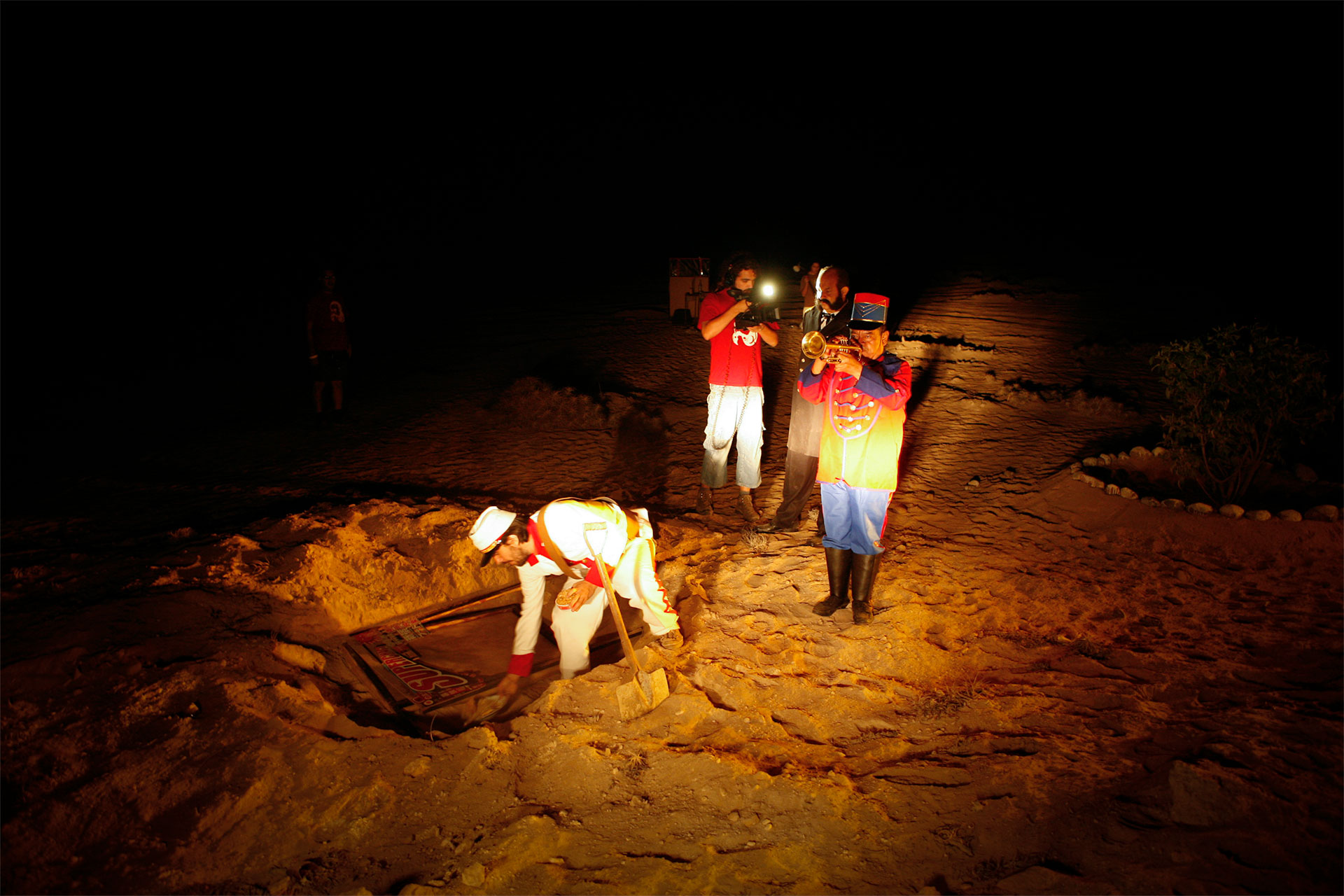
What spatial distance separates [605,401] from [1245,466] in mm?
5853

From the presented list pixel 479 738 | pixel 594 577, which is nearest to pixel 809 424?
pixel 594 577

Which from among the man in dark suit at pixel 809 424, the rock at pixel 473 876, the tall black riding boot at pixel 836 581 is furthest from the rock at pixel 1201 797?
the rock at pixel 473 876

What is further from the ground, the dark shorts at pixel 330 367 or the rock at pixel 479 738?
the dark shorts at pixel 330 367

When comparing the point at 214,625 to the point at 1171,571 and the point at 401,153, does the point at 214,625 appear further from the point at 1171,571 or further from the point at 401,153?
the point at 401,153

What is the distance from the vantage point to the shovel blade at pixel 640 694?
11.2ft

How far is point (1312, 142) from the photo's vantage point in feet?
63.4

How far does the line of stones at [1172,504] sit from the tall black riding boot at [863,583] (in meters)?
2.45

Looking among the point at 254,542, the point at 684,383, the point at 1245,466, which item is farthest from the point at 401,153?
the point at 1245,466

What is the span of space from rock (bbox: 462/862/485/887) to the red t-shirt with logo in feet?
10.7

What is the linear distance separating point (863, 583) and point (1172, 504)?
263cm

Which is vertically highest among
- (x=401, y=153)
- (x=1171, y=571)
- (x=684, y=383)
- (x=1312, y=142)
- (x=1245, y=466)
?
(x=401, y=153)

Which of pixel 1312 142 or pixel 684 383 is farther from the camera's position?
pixel 1312 142

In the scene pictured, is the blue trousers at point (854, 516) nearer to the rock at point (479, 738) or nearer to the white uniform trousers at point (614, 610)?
the white uniform trousers at point (614, 610)

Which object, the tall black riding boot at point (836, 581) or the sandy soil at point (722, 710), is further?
the tall black riding boot at point (836, 581)
